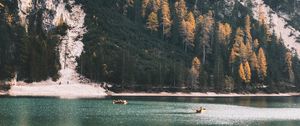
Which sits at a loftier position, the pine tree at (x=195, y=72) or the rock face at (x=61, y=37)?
the rock face at (x=61, y=37)

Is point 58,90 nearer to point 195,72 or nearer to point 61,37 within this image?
point 61,37

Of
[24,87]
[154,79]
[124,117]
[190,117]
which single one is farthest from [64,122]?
[154,79]

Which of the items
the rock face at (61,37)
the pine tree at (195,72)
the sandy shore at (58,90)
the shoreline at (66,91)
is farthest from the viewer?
the pine tree at (195,72)

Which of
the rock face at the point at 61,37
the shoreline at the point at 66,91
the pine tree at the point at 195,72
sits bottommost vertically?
the shoreline at the point at 66,91

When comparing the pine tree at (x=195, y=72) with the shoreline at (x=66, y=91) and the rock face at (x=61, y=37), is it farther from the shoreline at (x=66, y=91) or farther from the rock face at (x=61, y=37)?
the rock face at (x=61, y=37)

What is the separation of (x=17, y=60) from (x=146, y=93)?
4670 cm

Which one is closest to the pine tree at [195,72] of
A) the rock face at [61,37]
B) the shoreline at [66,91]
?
the shoreline at [66,91]

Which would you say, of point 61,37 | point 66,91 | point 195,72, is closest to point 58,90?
point 66,91

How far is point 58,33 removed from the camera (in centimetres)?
19412

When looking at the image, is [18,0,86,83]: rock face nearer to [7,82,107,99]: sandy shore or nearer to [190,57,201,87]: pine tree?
[7,82,107,99]: sandy shore

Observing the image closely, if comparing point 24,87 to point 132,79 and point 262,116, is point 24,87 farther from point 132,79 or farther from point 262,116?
point 262,116

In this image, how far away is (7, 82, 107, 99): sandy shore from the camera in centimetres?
15588

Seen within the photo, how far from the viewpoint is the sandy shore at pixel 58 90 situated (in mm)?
155875

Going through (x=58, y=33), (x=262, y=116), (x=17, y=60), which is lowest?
(x=262, y=116)
